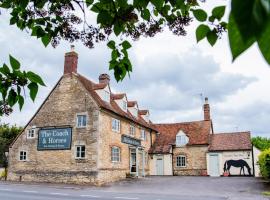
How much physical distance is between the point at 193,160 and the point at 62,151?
1625cm

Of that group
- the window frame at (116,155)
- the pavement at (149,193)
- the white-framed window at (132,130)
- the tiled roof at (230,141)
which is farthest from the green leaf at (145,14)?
the tiled roof at (230,141)

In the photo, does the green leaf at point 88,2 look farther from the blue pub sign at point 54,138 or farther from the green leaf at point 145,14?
the blue pub sign at point 54,138

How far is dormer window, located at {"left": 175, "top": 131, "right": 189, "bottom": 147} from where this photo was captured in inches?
1627

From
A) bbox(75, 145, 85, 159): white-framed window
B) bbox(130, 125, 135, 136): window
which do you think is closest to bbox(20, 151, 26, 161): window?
bbox(75, 145, 85, 159): white-framed window

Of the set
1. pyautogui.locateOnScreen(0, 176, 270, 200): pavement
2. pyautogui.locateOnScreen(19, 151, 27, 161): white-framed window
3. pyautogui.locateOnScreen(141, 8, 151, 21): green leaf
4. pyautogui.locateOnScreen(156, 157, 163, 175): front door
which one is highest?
pyautogui.locateOnScreen(141, 8, 151, 21): green leaf

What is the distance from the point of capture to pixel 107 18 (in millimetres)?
2127

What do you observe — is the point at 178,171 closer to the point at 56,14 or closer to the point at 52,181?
the point at 52,181

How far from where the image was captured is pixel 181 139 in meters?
41.6

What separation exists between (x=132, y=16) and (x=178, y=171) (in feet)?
129

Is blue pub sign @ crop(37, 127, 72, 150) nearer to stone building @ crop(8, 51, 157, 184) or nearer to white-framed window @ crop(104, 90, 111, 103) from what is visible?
stone building @ crop(8, 51, 157, 184)

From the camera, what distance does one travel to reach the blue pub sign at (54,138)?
31438mm

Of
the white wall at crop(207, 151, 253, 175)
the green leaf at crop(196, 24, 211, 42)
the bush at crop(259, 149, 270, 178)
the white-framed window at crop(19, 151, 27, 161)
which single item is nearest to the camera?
the green leaf at crop(196, 24, 211, 42)

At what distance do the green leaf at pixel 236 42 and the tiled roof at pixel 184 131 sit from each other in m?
40.5

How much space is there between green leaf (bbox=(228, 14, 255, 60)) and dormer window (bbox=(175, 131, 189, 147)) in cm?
4130
